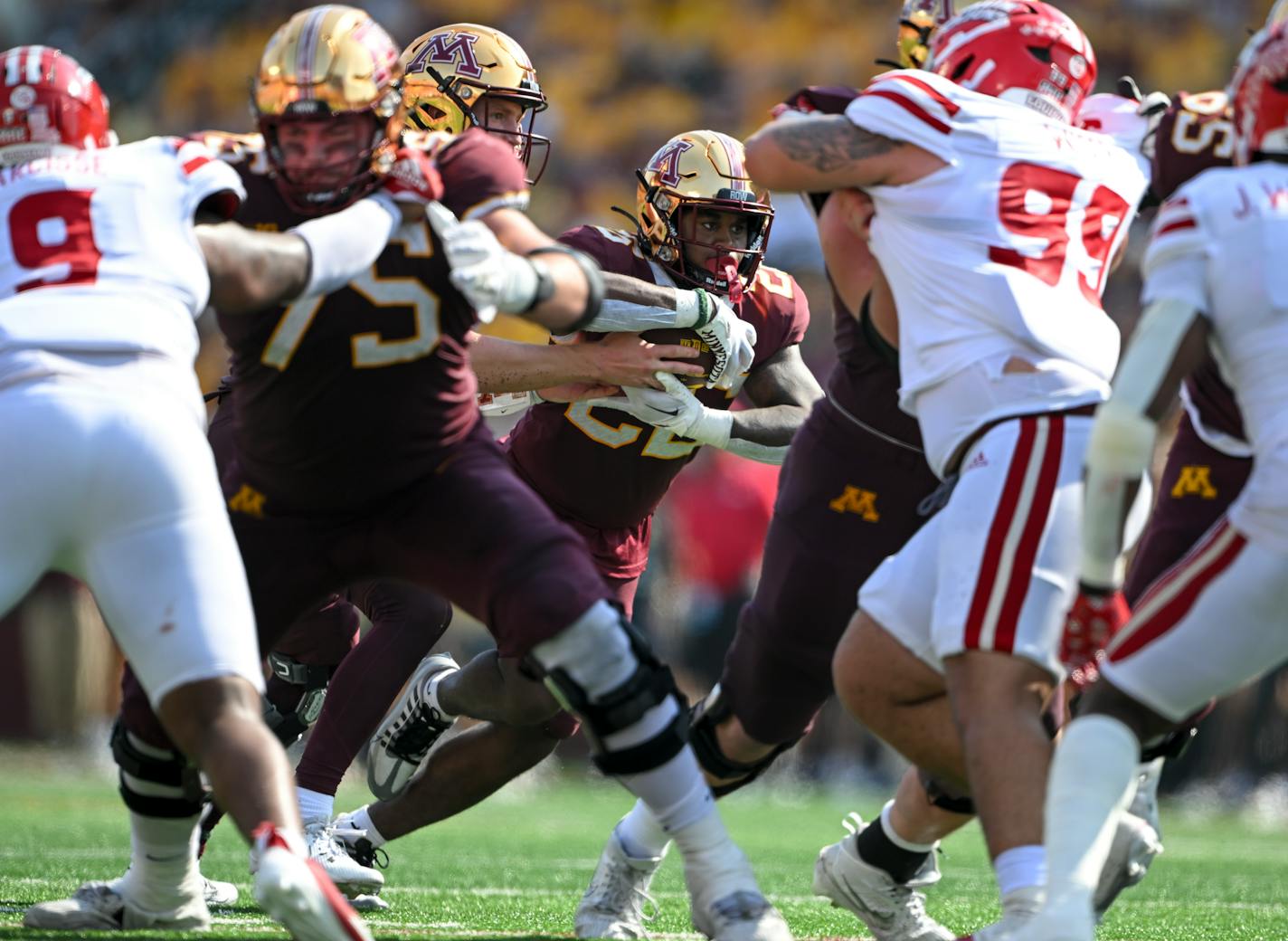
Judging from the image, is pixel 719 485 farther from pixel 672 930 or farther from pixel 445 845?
pixel 672 930

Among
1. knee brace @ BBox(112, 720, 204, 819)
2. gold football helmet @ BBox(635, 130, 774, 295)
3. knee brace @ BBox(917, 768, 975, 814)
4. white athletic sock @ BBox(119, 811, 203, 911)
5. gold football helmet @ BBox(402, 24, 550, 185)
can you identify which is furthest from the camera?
gold football helmet @ BBox(402, 24, 550, 185)

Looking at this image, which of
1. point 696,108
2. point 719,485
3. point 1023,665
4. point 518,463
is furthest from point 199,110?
point 1023,665

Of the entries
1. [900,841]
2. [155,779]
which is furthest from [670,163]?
[155,779]

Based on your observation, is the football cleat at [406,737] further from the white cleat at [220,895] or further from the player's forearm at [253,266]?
the player's forearm at [253,266]

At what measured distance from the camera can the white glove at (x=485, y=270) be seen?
10.6 feet

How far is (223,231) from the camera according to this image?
3307mm

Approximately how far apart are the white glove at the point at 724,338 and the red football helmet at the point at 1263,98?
1.78 m

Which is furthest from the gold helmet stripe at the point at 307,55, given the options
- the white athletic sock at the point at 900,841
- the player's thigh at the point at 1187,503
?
the player's thigh at the point at 1187,503

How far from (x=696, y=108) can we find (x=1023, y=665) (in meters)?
12.1

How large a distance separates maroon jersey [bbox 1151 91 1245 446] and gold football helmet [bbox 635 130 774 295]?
47.8 inches

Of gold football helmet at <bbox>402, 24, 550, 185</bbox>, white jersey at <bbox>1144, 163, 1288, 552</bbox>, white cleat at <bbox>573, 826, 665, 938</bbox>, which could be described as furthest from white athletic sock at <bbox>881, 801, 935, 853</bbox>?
gold football helmet at <bbox>402, 24, 550, 185</bbox>

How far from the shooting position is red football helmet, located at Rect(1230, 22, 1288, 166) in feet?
10.2

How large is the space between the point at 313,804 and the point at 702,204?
202cm

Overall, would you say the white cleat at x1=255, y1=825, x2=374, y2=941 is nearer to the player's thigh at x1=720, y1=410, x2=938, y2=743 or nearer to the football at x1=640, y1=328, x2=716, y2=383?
the player's thigh at x1=720, y1=410, x2=938, y2=743
